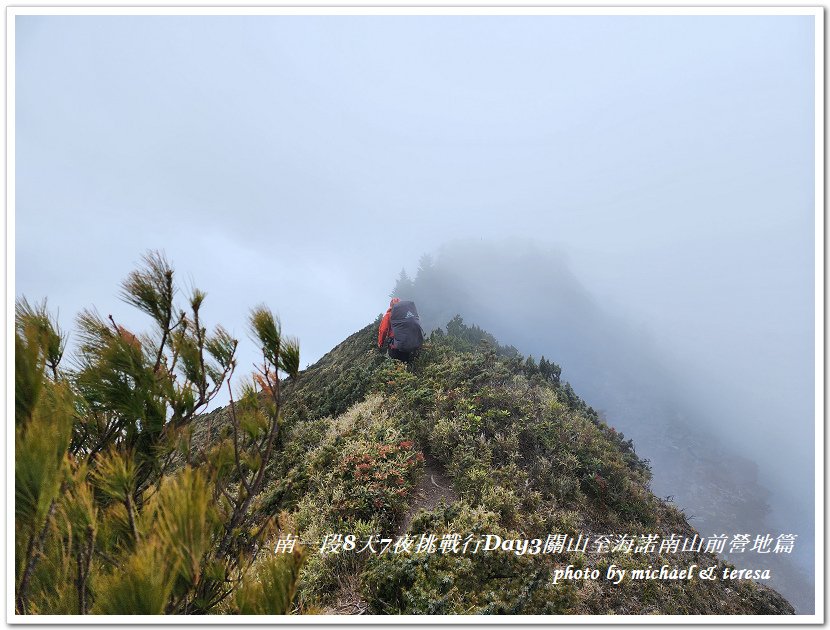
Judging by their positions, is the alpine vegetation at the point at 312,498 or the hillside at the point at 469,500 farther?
the hillside at the point at 469,500

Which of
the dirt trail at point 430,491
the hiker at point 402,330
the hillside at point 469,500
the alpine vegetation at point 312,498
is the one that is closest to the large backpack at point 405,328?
the hiker at point 402,330

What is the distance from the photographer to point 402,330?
7.67 meters

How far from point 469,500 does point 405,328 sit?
4.26 meters

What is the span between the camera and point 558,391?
753 centimetres

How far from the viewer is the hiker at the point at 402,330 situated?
7578 mm

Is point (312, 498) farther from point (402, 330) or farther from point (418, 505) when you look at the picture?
point (402, 330)

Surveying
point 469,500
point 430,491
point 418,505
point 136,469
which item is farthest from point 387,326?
point 136,469

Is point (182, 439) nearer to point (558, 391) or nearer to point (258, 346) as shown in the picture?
point (258, 346)

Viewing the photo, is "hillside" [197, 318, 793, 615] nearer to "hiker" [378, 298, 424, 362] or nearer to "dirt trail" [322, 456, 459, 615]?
"dirt trail" [322, 456, 459, 615]

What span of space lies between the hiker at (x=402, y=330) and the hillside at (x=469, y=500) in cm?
31

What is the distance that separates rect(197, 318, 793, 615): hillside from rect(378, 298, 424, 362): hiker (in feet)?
1.03
